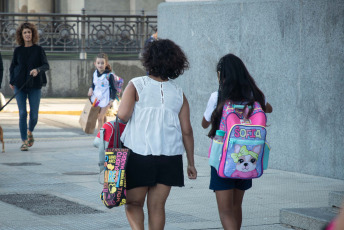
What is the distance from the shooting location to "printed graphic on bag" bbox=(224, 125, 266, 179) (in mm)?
4770

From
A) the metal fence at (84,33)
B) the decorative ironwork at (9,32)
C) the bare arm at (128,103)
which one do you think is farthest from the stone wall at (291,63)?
the decorative ironwork at (9,32)

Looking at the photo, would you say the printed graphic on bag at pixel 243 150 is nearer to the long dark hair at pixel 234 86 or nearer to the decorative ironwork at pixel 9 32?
the long dark hair at pixel 234 86

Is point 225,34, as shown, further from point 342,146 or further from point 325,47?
point 342,146

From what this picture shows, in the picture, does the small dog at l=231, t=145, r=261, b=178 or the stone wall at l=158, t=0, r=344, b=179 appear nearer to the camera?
the small dog at l=231, t=145, r=261, b=178

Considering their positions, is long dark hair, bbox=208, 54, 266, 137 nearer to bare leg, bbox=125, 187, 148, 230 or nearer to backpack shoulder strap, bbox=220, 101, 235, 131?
backpack shoulder strap, bbox=220, 101, 235, 131

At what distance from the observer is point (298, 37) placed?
9.16 m

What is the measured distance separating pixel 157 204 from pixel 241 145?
2.24 ft

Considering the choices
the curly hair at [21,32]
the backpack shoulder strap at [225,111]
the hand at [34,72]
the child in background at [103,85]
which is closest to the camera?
the backpack shoulder strap at [225,111]

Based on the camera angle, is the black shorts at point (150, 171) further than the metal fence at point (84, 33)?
No

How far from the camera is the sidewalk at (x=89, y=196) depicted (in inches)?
248

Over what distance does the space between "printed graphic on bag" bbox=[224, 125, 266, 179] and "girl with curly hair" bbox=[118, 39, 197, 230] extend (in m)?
0.34

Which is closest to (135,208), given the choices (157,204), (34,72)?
(157,204)

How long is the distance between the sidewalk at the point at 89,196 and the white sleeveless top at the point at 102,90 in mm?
1422

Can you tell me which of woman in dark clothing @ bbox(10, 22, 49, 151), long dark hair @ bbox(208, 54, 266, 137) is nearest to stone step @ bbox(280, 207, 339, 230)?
long dark hair @ bbox(208, 54, 266, 137)
